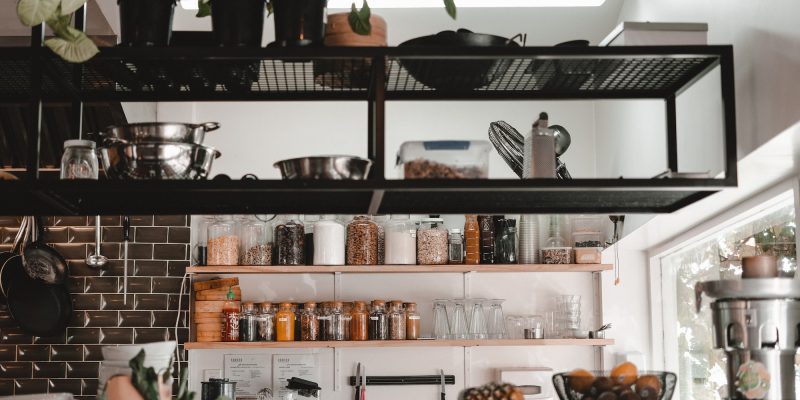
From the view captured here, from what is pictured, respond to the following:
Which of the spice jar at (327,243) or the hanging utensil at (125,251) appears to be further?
the hanging utensil at (125,251)

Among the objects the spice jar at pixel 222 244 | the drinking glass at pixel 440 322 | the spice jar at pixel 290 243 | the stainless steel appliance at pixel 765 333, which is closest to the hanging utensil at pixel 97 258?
the spice jar at pixel 222 244

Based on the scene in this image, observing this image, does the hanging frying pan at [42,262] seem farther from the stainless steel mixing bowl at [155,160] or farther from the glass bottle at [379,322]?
the stainless steel mixing bowl at [155,160]

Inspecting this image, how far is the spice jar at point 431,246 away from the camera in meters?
5.09

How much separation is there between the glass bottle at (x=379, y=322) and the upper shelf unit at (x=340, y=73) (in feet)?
6.93

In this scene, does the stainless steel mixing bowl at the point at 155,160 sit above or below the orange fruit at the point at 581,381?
above

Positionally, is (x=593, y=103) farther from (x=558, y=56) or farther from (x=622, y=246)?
(x=558, y=56)

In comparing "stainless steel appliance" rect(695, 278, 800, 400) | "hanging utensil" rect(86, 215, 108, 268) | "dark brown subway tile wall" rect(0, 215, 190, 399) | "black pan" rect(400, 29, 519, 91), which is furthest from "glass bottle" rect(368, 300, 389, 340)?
"stainless steel appliance" rect(695, 278, 800, 400)

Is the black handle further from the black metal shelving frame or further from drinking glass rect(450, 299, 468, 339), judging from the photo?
the black metal shelving frame

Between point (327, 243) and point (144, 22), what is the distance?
99.7 inches

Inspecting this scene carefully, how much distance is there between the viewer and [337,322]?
502cm

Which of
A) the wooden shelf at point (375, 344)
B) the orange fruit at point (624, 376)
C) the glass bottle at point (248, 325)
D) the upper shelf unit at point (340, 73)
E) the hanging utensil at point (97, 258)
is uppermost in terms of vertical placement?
the upper shelf unit at point (340, 73)

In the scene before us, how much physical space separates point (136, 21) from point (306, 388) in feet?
8.94

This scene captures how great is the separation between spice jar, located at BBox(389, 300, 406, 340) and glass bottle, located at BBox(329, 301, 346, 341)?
0.84 feet

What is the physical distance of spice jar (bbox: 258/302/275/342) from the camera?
5.03 m
